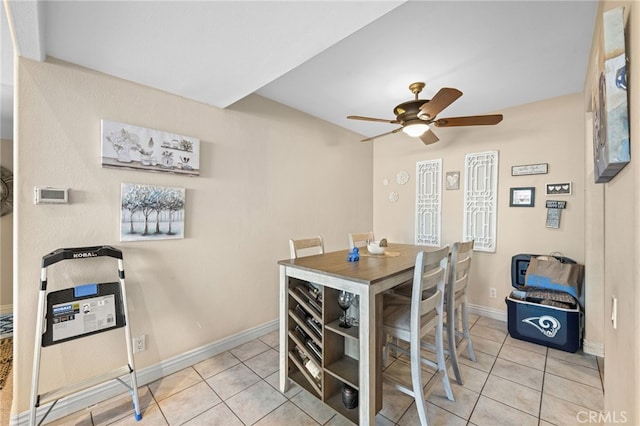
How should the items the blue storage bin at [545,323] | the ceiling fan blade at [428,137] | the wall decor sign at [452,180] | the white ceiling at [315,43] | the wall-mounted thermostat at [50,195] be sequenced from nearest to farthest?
the white ceiling at [315,43], the wall-mounted thermostat at [50,195], the blue storage bin at [545,323], the ceiling fan blade at [428,137], the wall decor sign at [452,180]

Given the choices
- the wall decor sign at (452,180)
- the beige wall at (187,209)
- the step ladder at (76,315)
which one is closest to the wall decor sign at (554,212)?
the wall decor sign at (452,180)

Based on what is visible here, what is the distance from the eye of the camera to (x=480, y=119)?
217 cm

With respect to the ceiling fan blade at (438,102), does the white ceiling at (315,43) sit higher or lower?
higher

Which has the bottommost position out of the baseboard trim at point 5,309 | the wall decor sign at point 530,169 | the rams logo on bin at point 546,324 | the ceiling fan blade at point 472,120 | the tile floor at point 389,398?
the tile floor at point 389,398

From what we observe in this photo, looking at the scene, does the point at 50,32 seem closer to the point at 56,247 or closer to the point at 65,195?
the point at 65,195

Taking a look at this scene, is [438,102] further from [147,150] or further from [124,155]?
[124,155]

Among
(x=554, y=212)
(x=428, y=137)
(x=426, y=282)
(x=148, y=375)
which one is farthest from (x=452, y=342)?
(x=148, y=375)

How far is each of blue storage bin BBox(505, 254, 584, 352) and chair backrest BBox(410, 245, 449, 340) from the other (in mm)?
1474

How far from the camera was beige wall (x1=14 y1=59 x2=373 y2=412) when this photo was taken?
1.67 meters

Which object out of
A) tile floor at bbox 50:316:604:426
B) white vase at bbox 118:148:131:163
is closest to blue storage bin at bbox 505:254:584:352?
tile floor at bbox 50:316:604:426

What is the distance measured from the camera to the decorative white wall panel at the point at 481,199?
319cm

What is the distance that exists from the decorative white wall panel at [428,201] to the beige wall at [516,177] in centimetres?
7

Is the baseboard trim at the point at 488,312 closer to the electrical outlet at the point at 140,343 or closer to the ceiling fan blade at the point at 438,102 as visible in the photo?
the ceiling fan blade at the point at 438,102

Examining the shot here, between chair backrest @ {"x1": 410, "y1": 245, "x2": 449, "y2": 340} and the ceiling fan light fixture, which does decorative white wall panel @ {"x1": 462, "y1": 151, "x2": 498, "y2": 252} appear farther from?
chair backrest @ {"x1": 410, "y1": 245, "x2": 449, "y2": 340}
